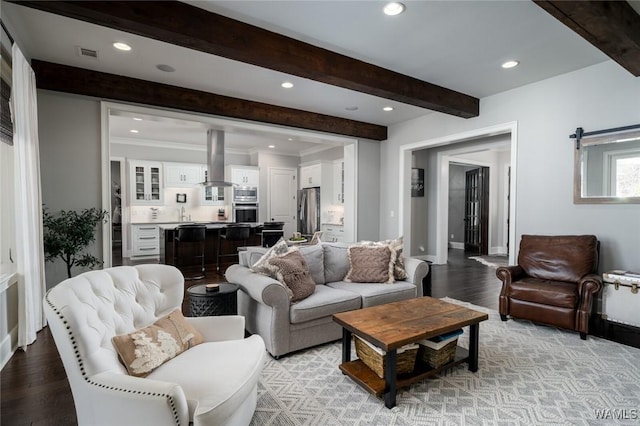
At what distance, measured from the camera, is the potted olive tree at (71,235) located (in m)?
3.38

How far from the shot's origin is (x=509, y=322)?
11.5ft

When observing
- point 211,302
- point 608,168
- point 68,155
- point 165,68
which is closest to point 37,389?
point 211,302

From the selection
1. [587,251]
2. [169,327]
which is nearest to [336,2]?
[169,327]

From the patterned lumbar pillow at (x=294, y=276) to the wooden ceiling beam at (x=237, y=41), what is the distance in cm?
184

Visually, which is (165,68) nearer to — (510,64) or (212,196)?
(510,64)

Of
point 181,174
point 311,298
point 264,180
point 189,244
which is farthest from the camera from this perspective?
point 264,180

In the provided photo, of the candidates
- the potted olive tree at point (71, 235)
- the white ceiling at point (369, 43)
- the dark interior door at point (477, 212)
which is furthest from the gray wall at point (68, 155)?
the dark interior door at point (477, 212)

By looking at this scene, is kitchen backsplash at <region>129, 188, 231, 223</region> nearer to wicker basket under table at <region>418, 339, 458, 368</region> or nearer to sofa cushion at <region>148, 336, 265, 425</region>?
sofa cushion at <region>148, 336, 265, 425</region>

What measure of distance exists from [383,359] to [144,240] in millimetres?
7393

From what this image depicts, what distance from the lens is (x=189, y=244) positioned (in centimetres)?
639

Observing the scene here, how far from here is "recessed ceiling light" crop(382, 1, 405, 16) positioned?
95.9 inches

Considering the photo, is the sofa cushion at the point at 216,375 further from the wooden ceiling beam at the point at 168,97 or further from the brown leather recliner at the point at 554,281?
the wooden ceiling beam at the point at 168,97

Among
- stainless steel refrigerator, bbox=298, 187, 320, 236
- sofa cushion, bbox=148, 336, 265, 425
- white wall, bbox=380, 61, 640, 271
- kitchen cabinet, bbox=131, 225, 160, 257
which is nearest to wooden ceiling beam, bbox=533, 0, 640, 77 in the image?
white wall, bbox=380, 61, 640, 271

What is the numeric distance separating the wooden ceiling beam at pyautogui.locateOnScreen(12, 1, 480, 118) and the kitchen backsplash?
631 centimetres
